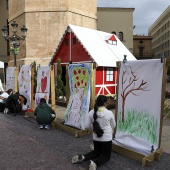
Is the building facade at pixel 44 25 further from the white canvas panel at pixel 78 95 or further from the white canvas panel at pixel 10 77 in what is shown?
the white canvas panel at pixel 78 95

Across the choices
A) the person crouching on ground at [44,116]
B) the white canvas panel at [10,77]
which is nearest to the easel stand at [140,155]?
the person crouching on ground at [44,116]

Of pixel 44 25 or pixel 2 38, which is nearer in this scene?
pixel 44 25

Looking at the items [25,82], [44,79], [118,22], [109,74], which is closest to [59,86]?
[109,74]

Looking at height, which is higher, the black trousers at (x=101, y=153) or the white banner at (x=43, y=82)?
the white banner at (x=43, y=82)

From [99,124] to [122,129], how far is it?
1.30 meters

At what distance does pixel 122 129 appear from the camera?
6.34m

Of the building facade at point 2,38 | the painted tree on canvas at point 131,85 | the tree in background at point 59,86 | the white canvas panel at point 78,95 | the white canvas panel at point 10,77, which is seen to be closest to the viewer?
the painted tree on canvas at point 131,85

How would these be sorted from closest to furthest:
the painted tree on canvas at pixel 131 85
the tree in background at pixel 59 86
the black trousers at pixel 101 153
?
the black trousers at pixel 101 153, the painted tree on canvas at pixel 131 85, the tree in background at pixel 59 86

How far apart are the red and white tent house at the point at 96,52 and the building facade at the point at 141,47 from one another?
180 feet

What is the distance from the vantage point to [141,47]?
7212 centimetres

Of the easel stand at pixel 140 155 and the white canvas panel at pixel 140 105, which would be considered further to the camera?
the white canvas panel at pixel 140 105

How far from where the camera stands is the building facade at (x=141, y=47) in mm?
71812

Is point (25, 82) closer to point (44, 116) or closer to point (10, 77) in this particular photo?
point (10, 77)

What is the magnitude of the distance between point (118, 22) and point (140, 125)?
44814 millimetres
